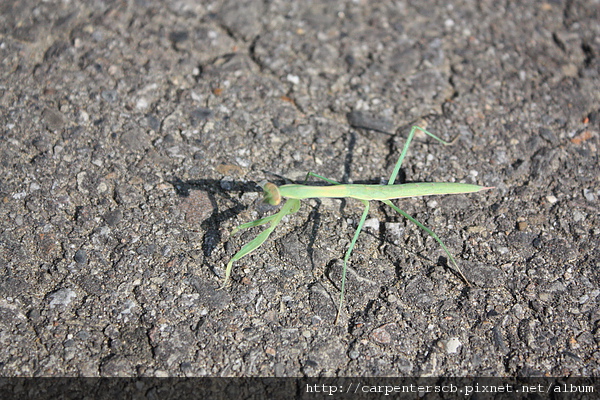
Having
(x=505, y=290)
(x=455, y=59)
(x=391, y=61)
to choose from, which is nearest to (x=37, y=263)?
(x=505, y=290)

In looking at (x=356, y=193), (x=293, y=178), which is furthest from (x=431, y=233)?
(x=293, y=178)

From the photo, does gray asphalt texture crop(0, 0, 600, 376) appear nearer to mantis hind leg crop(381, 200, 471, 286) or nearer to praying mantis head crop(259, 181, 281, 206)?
mantis hind leg crop(381, 200, 471, 286)

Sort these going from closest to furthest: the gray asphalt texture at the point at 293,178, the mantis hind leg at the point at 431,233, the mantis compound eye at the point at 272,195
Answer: the gray asphalt texture at the point at 293,178 → the mantis compound eye at the point at 272,195 → the mantis hind leg at the point at 431,233

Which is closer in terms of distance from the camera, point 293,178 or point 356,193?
point 356,193

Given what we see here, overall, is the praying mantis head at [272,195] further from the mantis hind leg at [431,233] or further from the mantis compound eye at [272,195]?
the mantis hind leg at [431,233]

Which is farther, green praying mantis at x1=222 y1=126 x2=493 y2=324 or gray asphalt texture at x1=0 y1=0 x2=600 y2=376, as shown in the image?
green praying mantis at x1=222 y1=126 x2=493 y2=324

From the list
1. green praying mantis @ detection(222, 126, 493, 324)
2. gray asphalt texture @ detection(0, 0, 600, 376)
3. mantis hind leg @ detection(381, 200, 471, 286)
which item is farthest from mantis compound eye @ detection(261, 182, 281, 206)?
mantis hind leg @ detection(381, 200, 471, 286)

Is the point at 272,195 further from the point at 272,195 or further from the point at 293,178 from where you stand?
the point at 293,178

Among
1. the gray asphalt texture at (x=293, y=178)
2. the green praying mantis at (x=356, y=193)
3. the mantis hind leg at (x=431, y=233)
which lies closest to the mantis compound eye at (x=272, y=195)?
the green praying mantis at (x=356, y=193)
